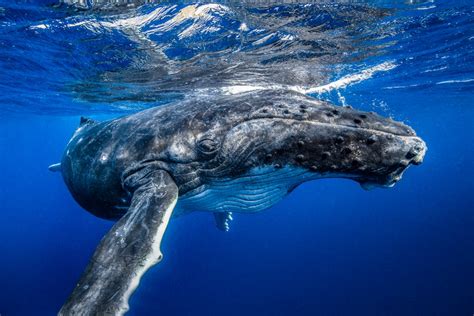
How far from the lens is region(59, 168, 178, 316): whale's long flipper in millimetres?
3092

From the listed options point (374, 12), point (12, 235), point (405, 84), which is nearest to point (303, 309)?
point (405, 84)

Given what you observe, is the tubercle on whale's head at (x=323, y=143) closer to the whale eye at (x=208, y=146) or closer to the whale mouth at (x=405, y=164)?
the whale mouth at (x=405, y=164)

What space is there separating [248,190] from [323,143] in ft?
4.90

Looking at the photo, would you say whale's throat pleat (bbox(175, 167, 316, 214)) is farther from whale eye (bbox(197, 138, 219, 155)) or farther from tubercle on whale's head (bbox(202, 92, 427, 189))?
whale eye (bbox(197, 138, 219, 155))

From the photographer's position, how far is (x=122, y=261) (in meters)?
3.29

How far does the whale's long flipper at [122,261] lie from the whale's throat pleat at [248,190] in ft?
3.31

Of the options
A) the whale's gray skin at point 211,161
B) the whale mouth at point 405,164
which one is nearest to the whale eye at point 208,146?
the whale's gray skin at point 211,161

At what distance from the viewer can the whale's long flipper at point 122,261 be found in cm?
309

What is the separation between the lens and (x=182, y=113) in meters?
5.16

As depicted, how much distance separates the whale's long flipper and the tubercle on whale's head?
4.06ft

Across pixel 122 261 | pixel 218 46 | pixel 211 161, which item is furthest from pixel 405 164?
pixel 218 46

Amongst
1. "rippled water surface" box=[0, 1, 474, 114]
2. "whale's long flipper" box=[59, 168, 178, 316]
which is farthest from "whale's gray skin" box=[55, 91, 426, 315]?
"rippled water surface" box=[0, 1, 474, 114]

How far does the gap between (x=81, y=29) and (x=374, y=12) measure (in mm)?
10313

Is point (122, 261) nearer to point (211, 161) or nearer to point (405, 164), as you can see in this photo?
point (211, 161)
